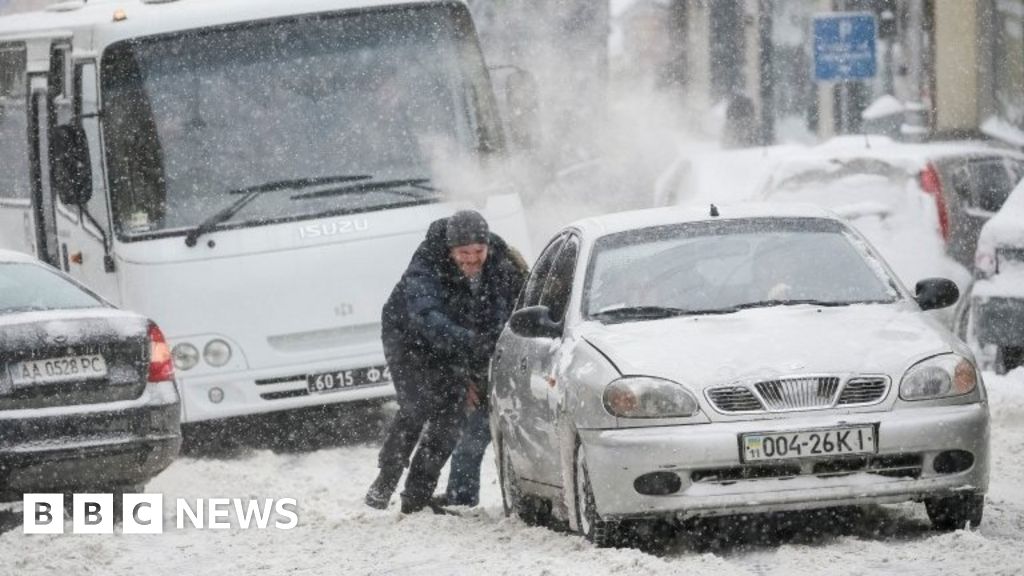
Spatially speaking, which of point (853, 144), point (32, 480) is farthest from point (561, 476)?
point (853, 144)

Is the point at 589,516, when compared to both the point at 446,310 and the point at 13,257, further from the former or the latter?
the point at 13,257

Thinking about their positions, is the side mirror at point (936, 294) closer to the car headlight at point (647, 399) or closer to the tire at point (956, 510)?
the tire at point (956, 510)

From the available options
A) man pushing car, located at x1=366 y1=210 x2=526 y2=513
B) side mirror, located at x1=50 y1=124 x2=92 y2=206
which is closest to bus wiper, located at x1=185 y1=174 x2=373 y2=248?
side mirror, located at x1=50 y1=124 x2=92 y2=206

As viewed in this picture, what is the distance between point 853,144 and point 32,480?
9954 mm

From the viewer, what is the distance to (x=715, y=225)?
10938 millimetres

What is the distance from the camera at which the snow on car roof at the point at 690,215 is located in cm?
1100

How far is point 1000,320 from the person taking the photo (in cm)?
1554

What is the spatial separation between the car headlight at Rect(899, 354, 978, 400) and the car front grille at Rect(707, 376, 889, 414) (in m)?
0.10

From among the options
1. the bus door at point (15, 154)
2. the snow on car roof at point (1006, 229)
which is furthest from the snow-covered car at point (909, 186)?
the bus door at point (15, 154)

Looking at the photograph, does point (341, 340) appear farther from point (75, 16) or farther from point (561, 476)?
point (561, 476)

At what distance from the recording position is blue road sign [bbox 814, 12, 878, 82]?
98.3ft

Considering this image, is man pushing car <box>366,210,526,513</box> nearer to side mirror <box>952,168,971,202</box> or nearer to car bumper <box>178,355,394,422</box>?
car bumper <box>178,355,394,422</box>

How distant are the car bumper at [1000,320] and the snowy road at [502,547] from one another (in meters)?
1.83

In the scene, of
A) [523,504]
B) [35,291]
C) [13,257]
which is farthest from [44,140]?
[523,504]
